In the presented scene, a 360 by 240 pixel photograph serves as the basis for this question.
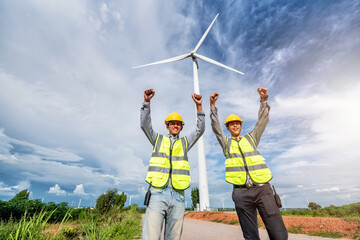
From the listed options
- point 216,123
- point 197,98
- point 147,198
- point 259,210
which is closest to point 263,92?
point 216,123

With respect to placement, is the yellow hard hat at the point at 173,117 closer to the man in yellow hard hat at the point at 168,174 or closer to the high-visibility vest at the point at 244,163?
the man in yellow hard hat at the point at 168,174

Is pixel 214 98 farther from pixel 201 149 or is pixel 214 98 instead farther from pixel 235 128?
pixel 201 149

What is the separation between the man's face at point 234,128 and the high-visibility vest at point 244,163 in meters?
0.21

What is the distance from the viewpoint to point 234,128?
13.2 feet

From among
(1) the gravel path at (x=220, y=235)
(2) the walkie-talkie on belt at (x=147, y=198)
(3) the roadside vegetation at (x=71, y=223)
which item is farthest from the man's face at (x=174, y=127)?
(1) the gravel path at (x=220, y=235)

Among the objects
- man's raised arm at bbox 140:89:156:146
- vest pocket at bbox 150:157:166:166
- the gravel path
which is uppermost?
man's raised arm at bbox 140:89:156:146

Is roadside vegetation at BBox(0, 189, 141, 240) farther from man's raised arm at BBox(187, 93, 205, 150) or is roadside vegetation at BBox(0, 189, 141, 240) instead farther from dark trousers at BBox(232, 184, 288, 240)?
dark trousers at BBox(232, 184, 288, 240)

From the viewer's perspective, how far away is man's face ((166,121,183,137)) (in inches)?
138

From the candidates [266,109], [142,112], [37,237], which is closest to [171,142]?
[142,112]

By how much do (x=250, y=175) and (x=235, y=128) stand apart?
1.10 metres

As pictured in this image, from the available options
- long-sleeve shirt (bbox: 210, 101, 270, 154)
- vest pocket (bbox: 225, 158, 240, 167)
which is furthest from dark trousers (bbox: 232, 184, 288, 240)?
long-sleeve shirt (bbox: 210, 101, 270, 154)

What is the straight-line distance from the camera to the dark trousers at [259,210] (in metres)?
2.86

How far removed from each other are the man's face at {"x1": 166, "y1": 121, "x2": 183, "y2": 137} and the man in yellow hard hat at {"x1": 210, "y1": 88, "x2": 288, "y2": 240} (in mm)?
786

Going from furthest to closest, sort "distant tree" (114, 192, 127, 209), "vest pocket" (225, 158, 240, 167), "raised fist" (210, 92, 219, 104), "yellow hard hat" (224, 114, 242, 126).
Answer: "distant tree" (114, 192, 127, 209)
"yellow hard hat" (224, 114, 242, 126)
"raised fist" (210, 92, 219, 104)
"vest pocket" (225, 158, 240, 167)
